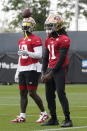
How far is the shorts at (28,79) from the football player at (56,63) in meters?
A: 0.59

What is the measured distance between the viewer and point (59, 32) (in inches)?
461

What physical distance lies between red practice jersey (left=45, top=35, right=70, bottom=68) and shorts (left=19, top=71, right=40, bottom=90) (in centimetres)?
89

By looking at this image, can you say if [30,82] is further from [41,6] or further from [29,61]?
[41,6]

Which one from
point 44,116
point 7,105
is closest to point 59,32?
point 44,116

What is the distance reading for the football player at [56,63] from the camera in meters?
11.5

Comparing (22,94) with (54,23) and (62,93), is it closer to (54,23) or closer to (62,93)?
(62,93)

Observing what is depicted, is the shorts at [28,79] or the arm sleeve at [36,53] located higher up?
the arm sleeve at [36,53]

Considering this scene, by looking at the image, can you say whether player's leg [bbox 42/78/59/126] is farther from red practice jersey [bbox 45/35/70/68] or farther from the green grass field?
red practice jersey [bbox 45/35/70/68]

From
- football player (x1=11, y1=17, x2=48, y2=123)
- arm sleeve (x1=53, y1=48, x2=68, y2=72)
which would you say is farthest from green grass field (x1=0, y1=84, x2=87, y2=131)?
arm sleeve (x1=53, y1=48, x2=68, y2=72)

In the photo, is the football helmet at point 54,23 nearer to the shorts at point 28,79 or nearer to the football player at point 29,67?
the football player at point 29,67

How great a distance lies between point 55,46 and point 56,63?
357 millimetres

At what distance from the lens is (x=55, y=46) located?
11.6m

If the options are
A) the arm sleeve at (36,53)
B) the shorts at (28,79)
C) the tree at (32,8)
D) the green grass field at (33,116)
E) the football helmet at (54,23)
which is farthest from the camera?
the tree at (32,8)

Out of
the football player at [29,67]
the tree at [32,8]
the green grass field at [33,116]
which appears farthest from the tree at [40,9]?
the football player at [29,67]
